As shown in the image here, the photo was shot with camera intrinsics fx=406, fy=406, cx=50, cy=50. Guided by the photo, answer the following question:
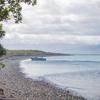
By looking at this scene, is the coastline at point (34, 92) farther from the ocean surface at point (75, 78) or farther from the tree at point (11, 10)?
the tree at point (11, 10)

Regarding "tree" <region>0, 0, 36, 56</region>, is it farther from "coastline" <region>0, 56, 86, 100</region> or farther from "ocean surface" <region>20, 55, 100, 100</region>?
"ocean surface" <region>20, 55, 100, 100</region>

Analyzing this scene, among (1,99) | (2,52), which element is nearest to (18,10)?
(2,52)

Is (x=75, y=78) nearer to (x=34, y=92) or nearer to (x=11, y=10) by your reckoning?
(x=34, y=92)

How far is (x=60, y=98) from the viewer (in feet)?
133

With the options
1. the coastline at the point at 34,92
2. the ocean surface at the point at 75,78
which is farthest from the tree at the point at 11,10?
the ocean surface at the point at 75,78

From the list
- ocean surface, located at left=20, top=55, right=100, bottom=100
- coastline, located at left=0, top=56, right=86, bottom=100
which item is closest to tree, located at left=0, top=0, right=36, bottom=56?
coastline, located at left=0, top=56, right=86, bottom=100

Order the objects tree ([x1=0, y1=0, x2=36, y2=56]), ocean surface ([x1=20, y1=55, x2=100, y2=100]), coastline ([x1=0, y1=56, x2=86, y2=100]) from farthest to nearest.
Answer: ocean surface ([x1=20, y1=55, x2=100, y2=100]) < coastline ([x1=0, y1=56, x2=86, y2=100]) < tree ([x1=0, y1=0, x2=36, y2=56])

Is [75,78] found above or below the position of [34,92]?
below

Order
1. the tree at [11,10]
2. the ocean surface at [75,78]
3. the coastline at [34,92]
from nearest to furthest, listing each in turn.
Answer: the tree at [11,10] < the coastline at [34,92] < the ocean surface at [75,78]

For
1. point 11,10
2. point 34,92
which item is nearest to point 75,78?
point 34,92

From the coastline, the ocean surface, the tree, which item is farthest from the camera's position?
the ocean surface

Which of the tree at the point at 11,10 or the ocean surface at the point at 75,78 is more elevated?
the tree at the point at 11,10

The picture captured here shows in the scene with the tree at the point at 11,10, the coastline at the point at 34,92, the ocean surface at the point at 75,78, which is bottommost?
the ocean surface at the point at 75,78

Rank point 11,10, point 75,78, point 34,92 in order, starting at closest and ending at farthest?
point 11,10, point 34,92, point 75,78
